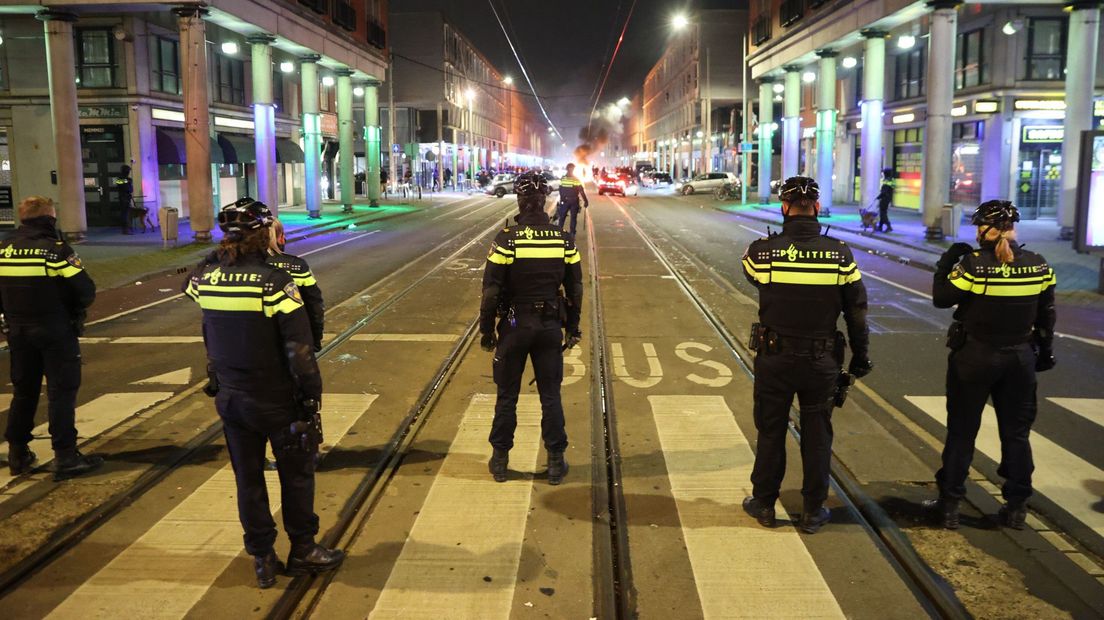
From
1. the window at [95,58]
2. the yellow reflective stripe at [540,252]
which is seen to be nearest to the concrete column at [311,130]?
the window at [95,58]

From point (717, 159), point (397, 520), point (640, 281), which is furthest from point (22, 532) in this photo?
point (717, 159)

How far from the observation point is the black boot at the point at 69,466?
19.7 feet

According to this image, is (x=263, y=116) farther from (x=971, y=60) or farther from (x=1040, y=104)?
(x=1040, y=104)

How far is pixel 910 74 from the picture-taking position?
115ft

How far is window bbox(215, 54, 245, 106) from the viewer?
108 ft

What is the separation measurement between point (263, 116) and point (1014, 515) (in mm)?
27281

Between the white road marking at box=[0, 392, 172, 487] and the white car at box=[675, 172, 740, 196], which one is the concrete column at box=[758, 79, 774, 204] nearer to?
the white car at box=[675, 172, 740, 196]

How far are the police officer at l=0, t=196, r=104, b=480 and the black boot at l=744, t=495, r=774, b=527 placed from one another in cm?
442

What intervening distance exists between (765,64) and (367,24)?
62.1 ft

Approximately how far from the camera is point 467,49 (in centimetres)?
9125

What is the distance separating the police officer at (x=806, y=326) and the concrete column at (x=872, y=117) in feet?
87.7

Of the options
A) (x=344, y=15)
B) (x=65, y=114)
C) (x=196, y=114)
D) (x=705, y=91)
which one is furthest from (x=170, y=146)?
(x=705, y=91)

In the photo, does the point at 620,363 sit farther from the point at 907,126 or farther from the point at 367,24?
the point at 367,24

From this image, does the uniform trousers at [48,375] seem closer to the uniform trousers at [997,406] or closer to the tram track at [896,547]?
the tram track at [896,547]
